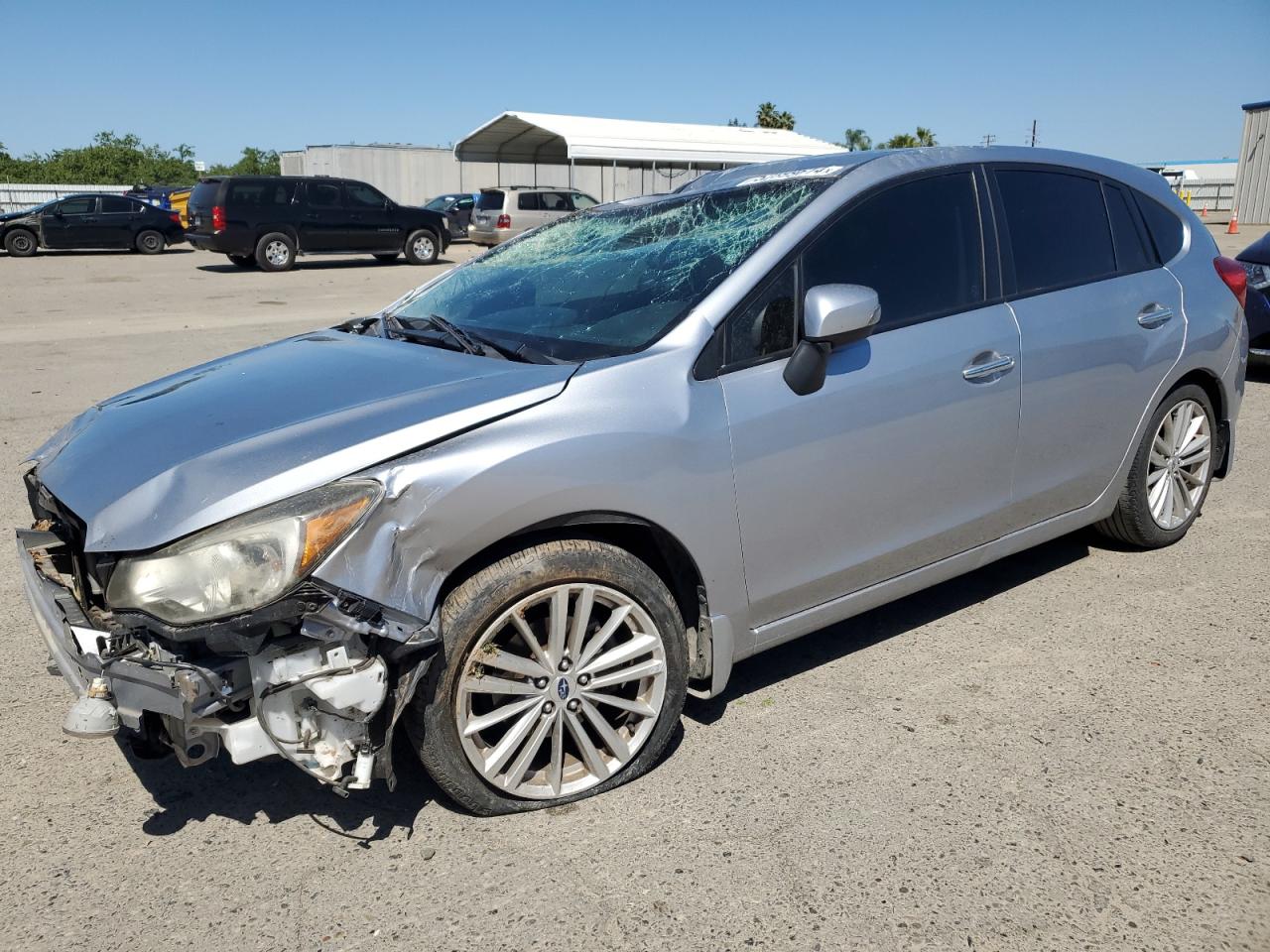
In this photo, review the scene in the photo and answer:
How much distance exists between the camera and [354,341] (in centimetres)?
368

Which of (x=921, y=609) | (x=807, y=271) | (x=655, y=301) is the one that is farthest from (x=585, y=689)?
(x=921, y=609)

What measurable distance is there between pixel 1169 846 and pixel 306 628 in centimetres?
223

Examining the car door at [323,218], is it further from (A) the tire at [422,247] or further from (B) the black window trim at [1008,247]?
(B) the black window trim at [1008,247]

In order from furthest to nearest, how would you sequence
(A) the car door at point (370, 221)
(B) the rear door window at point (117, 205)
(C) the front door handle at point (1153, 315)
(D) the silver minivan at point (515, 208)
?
1. (D) the silver minivan at point (515, 208)
2. (B) the rear door window at point (117, 205)
3. (A) the car door at point (370, 221)
4. (C) the front door handle at point (1153, 315)

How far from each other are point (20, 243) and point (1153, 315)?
2731 centimetres

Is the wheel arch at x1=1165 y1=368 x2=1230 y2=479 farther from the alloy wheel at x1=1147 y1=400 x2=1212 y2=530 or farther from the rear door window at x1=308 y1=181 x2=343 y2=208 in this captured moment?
the rear door window at x1=308 y1=181 x2=343 y2=208

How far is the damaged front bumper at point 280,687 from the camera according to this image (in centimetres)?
243

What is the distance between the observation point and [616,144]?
32.3 meters

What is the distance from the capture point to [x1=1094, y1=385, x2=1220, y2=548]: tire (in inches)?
180

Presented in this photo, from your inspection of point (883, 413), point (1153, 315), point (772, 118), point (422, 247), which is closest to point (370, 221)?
point (422, 247)

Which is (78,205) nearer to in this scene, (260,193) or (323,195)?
(260,193)

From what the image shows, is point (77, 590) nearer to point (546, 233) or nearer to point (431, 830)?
point (431, 830)

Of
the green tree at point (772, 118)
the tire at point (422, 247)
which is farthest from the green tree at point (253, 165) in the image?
the tire at point (422, 247)

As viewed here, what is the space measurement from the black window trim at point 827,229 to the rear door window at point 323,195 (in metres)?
20.6
